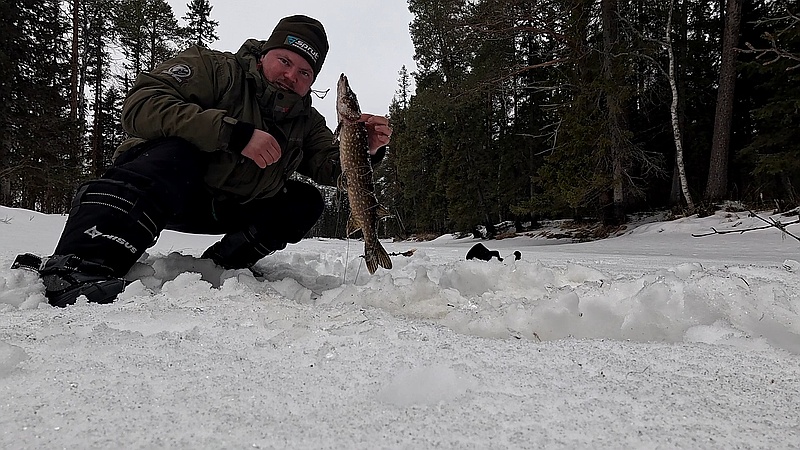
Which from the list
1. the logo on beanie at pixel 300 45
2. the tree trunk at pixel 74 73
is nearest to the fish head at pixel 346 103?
the logo on beanie at pixel 300 45

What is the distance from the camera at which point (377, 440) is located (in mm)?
624

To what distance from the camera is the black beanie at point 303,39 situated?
98.4 inches

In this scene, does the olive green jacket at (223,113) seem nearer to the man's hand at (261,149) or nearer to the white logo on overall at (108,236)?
the man's hand at (261,149)

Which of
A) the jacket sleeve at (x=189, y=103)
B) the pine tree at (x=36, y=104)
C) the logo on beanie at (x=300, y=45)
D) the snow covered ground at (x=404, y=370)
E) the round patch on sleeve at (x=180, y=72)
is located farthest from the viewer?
the pine tree at (x=36, y=104)

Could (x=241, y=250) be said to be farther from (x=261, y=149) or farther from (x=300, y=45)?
(x=300, y=45)

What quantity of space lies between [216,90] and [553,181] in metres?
10.3

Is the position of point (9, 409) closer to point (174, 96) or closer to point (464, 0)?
point (174, 96)

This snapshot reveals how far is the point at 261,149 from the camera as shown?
Result: 6.61 ft

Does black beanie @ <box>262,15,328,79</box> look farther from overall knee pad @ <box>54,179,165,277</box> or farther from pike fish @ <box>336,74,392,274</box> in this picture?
overall knee pad @ <box>54,179,165,277</box>

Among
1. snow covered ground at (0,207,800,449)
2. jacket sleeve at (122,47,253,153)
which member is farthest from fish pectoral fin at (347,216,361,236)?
snow covered ground at (0,207,800,449)

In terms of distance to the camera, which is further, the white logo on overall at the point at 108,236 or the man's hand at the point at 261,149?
the man's hand at the point at 261,149

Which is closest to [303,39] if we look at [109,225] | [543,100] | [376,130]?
[376,130]

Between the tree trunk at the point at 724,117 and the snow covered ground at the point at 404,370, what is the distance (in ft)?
34.5

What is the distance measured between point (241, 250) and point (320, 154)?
0.79 m
